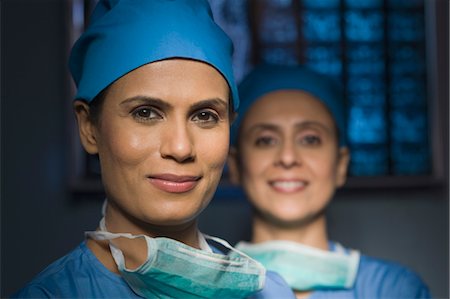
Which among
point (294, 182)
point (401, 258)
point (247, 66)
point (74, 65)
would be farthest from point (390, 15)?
point (74, 65)

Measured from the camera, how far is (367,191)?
3332mm

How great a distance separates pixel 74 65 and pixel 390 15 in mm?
2064

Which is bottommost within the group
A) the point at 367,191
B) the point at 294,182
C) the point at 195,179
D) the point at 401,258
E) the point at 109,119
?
the point at 401,258

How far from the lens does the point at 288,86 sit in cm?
244

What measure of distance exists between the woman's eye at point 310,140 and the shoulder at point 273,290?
2.26 ft

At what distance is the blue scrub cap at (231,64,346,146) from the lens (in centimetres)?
244

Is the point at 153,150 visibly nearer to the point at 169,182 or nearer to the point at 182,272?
the point at 169,182

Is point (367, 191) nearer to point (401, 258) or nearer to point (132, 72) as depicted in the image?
point (401, 258)

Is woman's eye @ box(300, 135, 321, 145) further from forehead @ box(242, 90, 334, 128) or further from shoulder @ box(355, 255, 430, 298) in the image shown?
shoulder @ box(355, 255, 430, 298)

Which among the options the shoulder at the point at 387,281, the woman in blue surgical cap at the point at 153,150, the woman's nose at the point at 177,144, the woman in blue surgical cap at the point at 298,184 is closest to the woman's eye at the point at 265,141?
the woman in blue surgical cap at the point at 298,184

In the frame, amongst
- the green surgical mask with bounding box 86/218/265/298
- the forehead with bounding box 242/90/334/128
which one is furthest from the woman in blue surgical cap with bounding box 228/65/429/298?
the green surgical mask with bounding box 86/218/265/298

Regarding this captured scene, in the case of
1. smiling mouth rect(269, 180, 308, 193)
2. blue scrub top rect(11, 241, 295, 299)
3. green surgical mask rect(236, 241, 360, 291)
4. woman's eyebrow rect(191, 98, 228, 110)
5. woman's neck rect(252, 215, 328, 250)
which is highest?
woman's eyebrow rect(191, 98, 228, 110)

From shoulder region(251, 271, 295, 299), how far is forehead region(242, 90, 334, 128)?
70cm

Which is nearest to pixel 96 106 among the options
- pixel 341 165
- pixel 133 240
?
pixel 133 240
